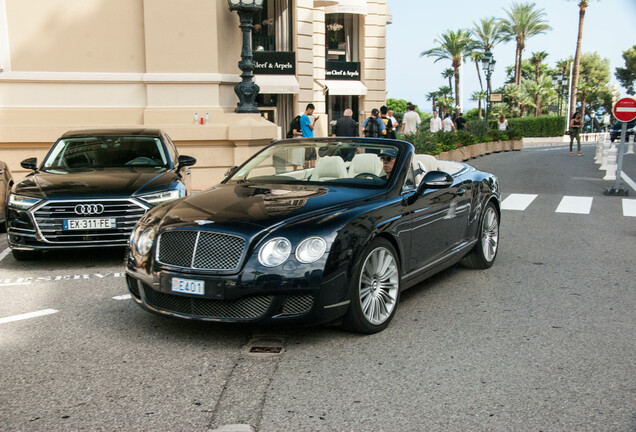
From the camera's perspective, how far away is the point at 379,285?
5.45 metres

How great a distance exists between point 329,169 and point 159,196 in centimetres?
270

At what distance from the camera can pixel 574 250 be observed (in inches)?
356

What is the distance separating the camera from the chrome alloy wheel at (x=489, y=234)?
7715 millimetres

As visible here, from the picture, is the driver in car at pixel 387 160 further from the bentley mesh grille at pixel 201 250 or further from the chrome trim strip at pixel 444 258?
the bentley mesh grille at pixel 201 250

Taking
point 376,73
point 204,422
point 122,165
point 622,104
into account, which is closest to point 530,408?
point 204,422

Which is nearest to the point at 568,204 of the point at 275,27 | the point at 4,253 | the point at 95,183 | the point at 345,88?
the point at 95,183

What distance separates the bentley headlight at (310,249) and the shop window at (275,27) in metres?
24.8

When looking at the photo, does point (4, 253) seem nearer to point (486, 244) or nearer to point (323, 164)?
point (323, 164)

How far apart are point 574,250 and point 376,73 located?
28490 millimetres

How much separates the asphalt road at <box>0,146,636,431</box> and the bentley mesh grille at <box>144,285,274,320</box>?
0.24 meters

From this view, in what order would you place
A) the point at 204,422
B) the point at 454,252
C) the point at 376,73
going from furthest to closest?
the point at 376,73 < the point at 454,252 < the point at 204,422

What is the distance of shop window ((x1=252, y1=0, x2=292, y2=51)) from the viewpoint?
28.9m

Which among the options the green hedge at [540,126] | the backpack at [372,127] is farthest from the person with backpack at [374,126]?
the green hedge at [540,126]

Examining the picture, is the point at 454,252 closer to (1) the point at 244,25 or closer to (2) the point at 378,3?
(1) the point at 244,25
